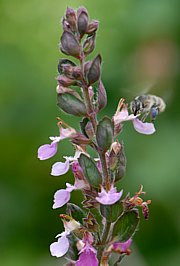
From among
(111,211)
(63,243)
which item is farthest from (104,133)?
(63,243)

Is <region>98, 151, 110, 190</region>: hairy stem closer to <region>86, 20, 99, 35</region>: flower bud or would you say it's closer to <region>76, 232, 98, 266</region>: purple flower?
<region>76, 232, 98, 266</region>: purple flower

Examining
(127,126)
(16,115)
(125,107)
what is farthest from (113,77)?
(125,107)

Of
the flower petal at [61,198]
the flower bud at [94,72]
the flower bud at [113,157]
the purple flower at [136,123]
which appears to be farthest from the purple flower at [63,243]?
the flower bud at [94,72]

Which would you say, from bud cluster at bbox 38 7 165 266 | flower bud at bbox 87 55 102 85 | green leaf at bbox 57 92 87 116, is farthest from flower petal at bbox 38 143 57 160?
flower bud at bbox 87 55 102 85

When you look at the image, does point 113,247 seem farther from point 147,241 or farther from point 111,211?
point 147,241

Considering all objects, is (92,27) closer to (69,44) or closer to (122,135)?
(69,44)

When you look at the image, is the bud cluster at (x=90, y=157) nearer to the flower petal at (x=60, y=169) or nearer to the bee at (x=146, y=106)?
the flower petal at (x=60, y=169)

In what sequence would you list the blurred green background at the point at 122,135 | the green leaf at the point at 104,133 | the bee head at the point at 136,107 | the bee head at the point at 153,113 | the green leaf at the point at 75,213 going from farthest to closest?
the blurred green background at the point at 122,135 → the bee head at the point at 153,113 → the bee head at the point at 136,107 → the green leaf at the point at 75,213 → the green leaf at the point at 104,133
